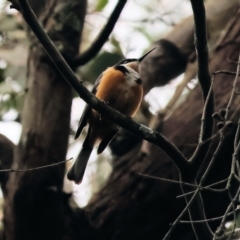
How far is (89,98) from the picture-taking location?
6.51 feet

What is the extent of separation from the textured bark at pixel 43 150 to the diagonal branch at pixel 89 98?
0.82 m

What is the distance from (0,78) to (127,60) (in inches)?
31.0

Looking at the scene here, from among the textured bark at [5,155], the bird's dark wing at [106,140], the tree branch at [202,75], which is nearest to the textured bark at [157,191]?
the bird's dark wing at [106,140]

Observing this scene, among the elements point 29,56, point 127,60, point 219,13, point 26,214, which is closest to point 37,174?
point 26,214

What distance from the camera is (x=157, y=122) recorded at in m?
3.09

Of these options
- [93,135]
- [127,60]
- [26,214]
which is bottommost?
[26,214]

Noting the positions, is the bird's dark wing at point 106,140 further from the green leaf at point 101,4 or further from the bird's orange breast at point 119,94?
the green leaf at point 101,4

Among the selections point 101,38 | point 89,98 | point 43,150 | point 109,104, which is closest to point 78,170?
point 43,150

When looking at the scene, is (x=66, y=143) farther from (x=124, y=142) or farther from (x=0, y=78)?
(x=0, y=78)

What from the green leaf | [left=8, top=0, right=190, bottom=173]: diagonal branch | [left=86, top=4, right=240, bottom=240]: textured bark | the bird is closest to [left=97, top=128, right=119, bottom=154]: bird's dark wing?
the bird

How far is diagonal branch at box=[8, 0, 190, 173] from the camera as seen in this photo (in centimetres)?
187

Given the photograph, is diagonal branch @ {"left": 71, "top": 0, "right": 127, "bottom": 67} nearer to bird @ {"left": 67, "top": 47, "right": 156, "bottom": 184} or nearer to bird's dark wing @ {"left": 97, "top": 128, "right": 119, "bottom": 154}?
bird @ {"left": 67, "top": 47, "right": 156, "bottom": 184}

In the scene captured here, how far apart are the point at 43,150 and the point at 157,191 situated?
0.56 m

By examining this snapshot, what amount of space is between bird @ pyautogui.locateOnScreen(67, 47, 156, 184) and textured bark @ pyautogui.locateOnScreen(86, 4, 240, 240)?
19 centimetres
